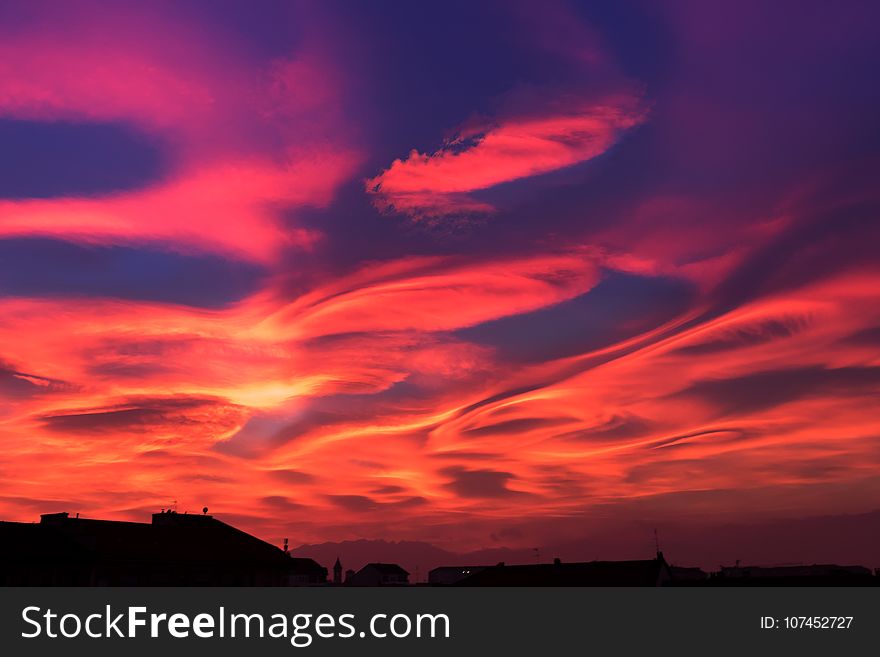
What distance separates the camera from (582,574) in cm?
10856

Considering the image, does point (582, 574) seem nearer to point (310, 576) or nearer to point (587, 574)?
point (587, 574)

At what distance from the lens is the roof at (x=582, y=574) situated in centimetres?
10662

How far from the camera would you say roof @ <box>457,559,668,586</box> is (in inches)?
4198

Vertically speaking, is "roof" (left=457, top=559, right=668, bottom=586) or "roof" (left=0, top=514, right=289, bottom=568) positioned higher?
"roof" (left=0, top=514, right=289, bottom=568)

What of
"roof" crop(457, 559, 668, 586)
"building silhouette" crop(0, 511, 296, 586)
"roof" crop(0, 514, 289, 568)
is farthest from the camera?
"roof" crop(457, 559, 668, 586)

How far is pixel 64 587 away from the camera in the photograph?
68625mm

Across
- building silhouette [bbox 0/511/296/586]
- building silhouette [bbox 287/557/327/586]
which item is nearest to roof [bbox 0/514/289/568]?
building silhouette [bbox 0/511/296/586]

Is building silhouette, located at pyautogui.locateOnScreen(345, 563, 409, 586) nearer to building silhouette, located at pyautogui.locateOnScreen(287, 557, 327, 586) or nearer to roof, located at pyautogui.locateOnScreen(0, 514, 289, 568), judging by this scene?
building silhouette, located at pyautogui.locateOnScreen(287, 557, 327, 586)

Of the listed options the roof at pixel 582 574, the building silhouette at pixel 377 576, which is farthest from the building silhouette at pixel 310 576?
the roof at pixel 582 574

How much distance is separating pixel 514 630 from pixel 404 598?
6.59m

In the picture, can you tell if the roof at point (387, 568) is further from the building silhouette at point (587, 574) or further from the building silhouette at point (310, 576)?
the building silhouette at point (587, 574)

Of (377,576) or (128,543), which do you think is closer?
(128,543)

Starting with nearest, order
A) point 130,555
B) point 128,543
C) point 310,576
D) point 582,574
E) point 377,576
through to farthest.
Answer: point 130,555 < point 128,543 < point 582,574 < point 310,576 < point 377,576

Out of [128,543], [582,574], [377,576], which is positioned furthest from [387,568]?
[128,543]
